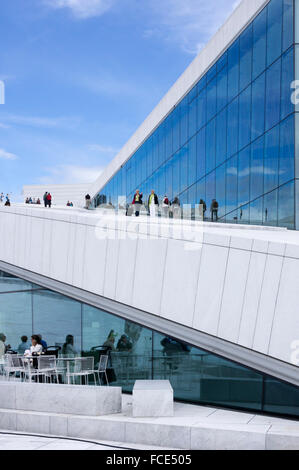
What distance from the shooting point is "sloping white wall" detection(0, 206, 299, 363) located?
1018 centimetres

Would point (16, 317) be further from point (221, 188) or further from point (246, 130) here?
point (221, 188)

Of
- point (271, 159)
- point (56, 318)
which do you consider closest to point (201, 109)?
point (271, 159)

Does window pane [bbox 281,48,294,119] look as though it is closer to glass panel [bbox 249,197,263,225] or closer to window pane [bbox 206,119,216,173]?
glass panel [bbox 249,197,263,225]

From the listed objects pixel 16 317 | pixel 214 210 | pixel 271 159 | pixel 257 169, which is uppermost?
pixel 271 159

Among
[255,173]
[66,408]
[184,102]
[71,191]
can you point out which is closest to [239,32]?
[255,173]

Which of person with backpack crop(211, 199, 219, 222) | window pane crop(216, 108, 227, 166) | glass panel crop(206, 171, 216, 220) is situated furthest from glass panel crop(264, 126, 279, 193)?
glass panel crop(206, 171, 216, 220)

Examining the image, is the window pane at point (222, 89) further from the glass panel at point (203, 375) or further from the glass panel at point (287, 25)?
the glass panel at point (203, 375)

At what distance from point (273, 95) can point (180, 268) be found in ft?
31.0

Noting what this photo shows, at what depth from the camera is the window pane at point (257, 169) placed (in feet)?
64.7

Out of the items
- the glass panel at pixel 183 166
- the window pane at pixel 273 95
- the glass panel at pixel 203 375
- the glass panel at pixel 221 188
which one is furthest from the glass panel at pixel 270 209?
the glass panel at pixel 183 166

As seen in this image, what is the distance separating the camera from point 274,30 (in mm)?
18547

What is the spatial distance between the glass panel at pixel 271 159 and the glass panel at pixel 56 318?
8.31 meters

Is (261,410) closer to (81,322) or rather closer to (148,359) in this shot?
(148,359)

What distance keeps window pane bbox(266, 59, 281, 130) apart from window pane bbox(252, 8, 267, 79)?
2.63ft
